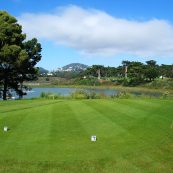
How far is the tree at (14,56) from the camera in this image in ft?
131

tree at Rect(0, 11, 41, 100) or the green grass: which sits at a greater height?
tree at Rect(0, 11, 41, 100)

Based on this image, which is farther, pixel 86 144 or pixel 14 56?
pixel 14 56

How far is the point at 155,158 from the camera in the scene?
1179 centimetres

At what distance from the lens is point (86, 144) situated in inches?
522

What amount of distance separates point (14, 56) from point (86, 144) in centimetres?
2830

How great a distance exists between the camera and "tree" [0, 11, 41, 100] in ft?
131

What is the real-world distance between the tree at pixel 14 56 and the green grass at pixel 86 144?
20.1m

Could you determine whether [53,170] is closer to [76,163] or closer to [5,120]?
[76,163]

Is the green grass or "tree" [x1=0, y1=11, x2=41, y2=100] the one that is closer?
the green grass

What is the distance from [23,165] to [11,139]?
331cm

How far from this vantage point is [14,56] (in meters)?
40.1

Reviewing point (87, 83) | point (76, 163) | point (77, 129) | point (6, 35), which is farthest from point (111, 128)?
point (87, 83)

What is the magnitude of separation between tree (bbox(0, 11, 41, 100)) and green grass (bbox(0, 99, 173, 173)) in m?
20.1

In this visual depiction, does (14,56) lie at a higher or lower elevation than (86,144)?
higher
